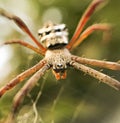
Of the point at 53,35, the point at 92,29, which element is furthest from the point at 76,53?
the point at 53,35

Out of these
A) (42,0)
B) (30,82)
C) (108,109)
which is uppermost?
(42,0)

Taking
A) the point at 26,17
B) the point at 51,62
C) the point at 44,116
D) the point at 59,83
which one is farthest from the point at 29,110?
the point at 26,17

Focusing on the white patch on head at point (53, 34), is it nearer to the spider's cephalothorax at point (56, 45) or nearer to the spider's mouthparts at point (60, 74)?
the spider's cephalothorax at point (56, 45)

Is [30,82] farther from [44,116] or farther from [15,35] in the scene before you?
[15,35]

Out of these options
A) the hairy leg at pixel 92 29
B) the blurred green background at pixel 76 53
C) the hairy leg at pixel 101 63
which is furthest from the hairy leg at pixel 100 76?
the blurred green background at pixel 76 53

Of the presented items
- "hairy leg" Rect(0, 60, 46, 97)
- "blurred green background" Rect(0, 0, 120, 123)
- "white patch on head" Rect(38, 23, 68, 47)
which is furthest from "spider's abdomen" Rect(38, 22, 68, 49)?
"blurred green background" Rect(0, 0, 120, 123)

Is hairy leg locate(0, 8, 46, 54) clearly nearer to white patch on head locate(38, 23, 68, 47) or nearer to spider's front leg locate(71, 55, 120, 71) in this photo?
white patch on head locate(38, 23, 68, 47)

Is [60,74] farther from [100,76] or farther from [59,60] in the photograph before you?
[100,76]
